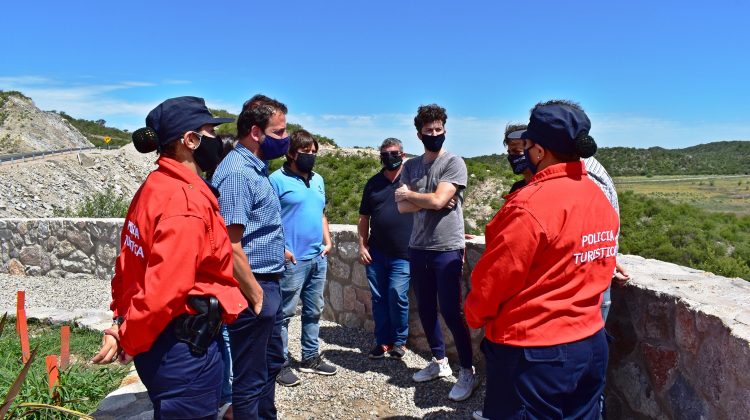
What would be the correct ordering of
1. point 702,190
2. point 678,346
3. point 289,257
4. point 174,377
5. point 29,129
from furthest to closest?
point 29,129 → point 702,190 → point 289,257 → point 678,346 → point 174,377

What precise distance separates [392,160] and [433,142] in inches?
27.2

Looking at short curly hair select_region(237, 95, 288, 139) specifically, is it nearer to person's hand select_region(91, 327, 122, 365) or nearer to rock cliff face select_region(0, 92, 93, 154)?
person's hand select_region(91, 327, 122, 365)

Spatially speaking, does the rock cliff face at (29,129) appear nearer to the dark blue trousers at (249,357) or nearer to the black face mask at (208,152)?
the dark blue trousers at (249,357)

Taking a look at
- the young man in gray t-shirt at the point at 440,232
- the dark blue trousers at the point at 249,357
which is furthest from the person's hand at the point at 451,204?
the dark blue trousers at the point at 249,357

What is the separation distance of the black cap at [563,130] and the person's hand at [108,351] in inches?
74.0

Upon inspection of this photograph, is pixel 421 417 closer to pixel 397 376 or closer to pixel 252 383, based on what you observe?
pixel 397 376

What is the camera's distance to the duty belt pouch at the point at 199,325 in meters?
2.17

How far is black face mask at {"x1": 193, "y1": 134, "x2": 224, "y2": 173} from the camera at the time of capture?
2.54 meters

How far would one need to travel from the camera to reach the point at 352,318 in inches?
227

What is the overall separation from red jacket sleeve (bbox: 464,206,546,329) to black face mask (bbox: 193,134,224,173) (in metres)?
1.26

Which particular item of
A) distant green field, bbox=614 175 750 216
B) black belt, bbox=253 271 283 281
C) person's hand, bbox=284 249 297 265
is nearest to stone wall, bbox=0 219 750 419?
person's hand, bbox=284 249 297 265

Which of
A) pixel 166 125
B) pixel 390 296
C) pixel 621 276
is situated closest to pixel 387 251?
pixel 390 296

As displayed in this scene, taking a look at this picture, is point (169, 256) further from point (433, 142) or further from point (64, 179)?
point (64, 179)

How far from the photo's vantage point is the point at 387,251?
4.75m
